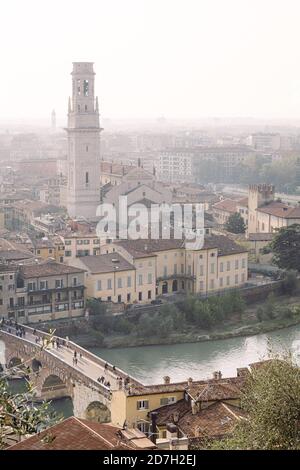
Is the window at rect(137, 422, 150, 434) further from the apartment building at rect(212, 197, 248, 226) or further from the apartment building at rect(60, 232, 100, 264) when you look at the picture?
the apartment building at rect(212, 197, 248, 226)

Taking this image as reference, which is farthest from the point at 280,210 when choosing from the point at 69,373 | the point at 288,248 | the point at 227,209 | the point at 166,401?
the point at 166,401

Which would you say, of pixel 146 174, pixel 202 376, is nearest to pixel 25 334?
pixel 202 376

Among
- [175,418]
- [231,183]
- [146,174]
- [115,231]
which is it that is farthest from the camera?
[231,183]

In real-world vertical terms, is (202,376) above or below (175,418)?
below

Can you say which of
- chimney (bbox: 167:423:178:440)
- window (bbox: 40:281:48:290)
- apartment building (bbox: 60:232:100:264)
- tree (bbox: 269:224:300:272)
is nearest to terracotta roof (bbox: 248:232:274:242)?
tree (bbox: 269:224:300:272)

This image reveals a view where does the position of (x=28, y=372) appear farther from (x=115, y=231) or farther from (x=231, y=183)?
(x=231, y=183)

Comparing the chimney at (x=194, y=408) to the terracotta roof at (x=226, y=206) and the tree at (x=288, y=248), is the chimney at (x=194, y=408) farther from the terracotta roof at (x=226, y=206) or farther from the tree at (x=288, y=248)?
the terracotta roof at (x=226, y=206)

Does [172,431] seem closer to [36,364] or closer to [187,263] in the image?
[36,364]
